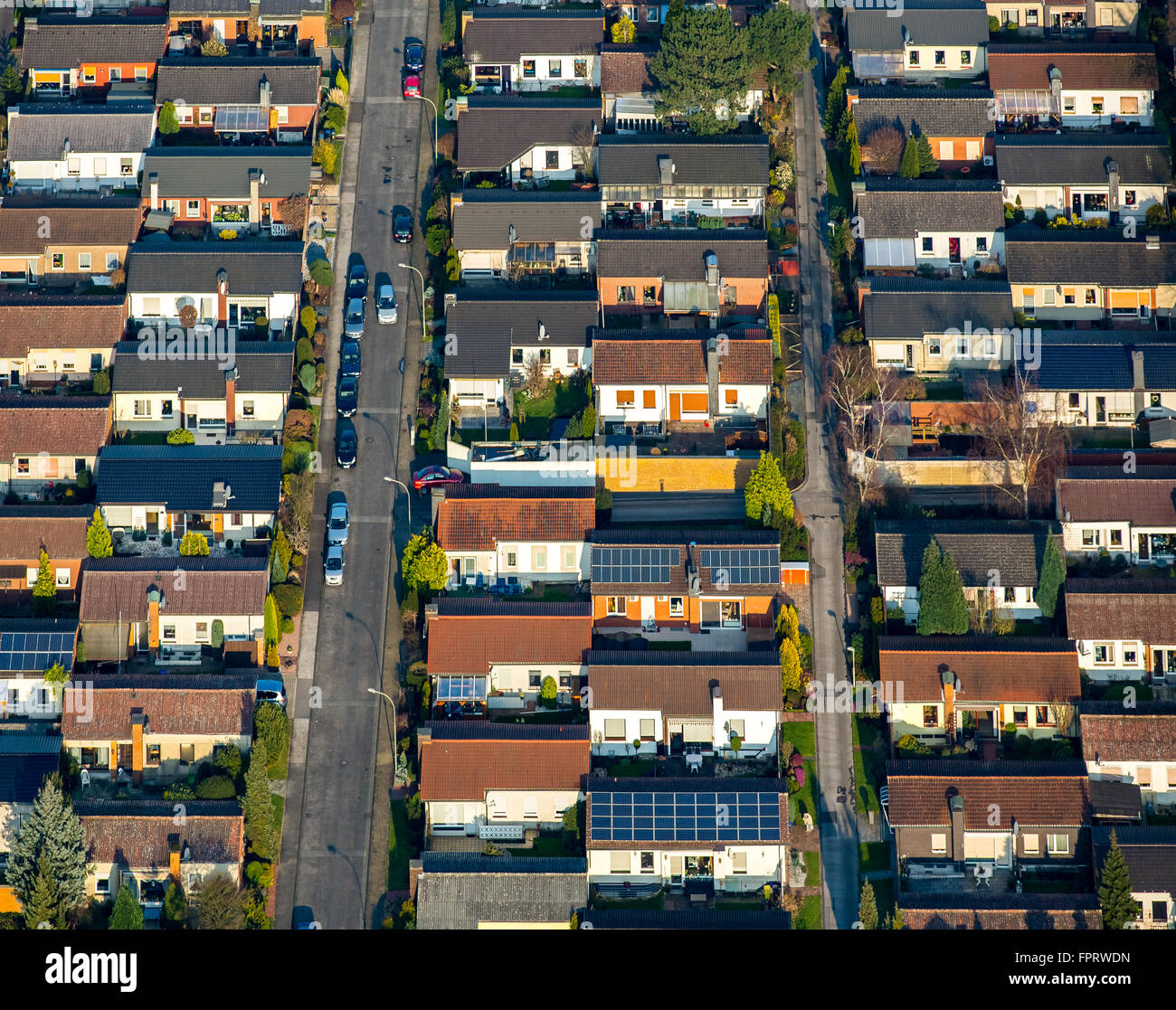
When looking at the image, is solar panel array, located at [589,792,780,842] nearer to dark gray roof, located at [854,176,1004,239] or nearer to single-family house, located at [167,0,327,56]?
dark gray roof, located at [854,176,1004,239]

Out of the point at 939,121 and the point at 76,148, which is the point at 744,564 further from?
the point at 76,148

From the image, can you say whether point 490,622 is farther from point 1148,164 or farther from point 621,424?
point 1148,164

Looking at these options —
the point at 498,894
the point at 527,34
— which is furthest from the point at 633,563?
the point at 527,34

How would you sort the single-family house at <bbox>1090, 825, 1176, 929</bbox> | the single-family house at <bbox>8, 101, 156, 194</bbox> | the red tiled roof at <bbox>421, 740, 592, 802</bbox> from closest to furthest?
the single-family house at <bbox>1090, 825, 1176, 929</bbox> → the red tiled roof at <bbox>421, 740, 592, 802</bbox> → the single-family house at <bbox>8, 101, 156, 194</bbox>

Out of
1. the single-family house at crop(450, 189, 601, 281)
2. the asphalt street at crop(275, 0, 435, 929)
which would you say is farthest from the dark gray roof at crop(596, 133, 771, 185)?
the asphalt street at crop(275, 0, 435, 929)

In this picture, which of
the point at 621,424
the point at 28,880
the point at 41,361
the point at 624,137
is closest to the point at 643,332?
the point at 621,424
